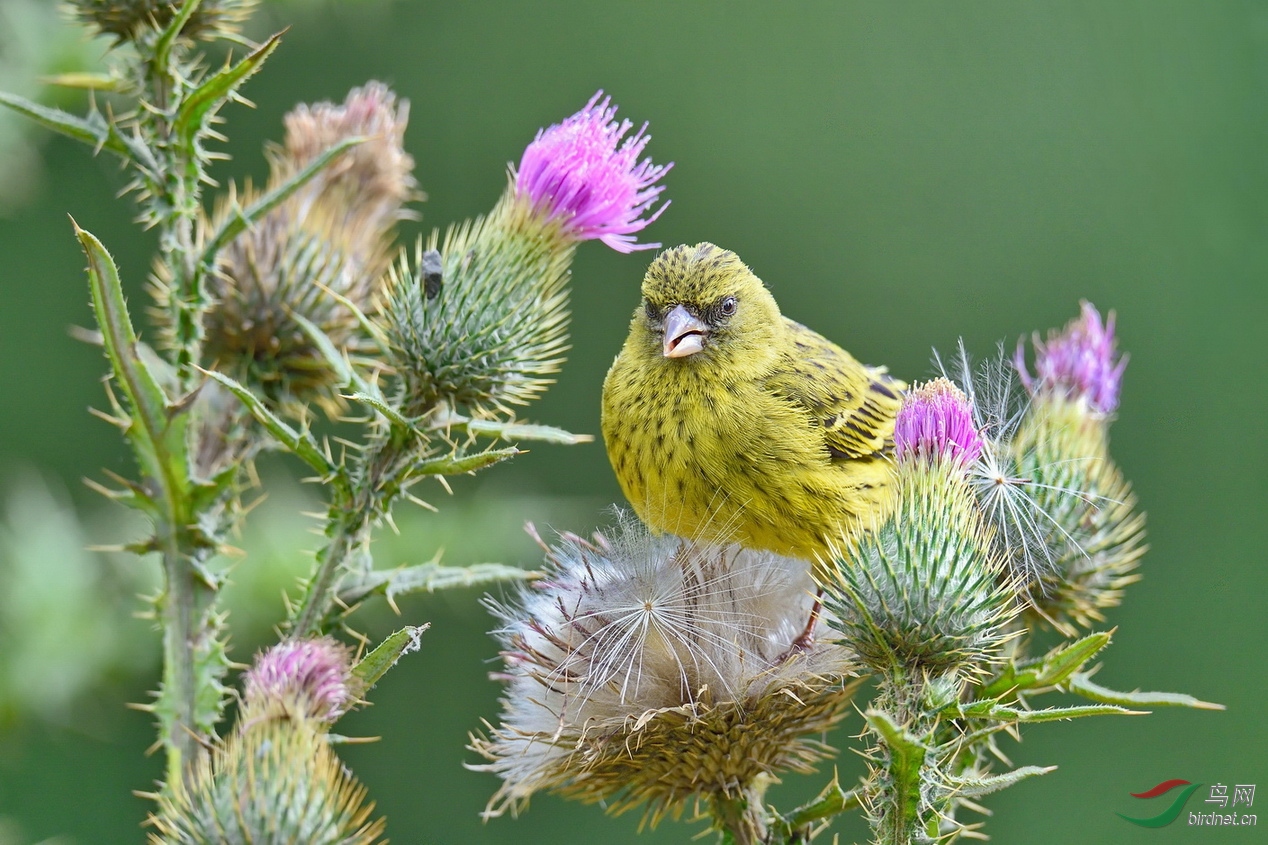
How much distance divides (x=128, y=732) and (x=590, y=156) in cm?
263

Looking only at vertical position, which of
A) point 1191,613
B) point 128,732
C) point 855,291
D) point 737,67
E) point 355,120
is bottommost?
point 128,732

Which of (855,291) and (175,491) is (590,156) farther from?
(855,291)

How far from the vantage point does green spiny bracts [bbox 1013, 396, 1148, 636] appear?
10.7ft

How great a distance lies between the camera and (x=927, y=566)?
2.42 metres

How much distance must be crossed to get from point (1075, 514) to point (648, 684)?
135cm

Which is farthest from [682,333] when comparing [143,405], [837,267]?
[837,267]

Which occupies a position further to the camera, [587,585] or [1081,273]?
[1081,273]

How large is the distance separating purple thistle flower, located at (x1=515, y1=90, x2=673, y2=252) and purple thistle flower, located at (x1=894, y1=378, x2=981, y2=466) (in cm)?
82

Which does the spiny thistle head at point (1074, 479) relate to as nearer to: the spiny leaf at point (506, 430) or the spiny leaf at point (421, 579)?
the spiny leaf at point (506, 430)

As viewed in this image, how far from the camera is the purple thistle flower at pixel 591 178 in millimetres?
3180

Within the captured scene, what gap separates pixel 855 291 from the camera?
27.2 ft

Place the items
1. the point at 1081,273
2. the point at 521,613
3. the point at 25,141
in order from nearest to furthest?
1. the point at 521,613
2. the point at 25,141
3. the point at 1081,273

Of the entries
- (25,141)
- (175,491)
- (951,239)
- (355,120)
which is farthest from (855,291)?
(175,491)

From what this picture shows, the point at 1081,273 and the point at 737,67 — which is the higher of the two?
the point at 737,67
